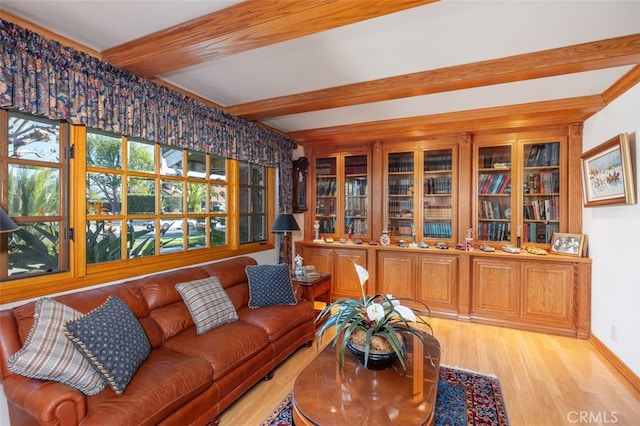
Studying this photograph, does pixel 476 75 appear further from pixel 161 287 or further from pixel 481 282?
pixel 161 287

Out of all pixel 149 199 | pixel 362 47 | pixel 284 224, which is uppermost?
pixel 362 47

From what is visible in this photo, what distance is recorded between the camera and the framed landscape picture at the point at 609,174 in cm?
248

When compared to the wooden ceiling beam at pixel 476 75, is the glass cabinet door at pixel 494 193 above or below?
below

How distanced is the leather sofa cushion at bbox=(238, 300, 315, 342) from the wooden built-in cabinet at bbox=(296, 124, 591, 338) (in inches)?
63.7

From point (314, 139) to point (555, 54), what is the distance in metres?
3.05

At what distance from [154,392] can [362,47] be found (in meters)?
2.49

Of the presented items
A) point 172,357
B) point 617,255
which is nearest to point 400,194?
point 617,255

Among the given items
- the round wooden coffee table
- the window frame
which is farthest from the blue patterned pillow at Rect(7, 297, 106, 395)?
the round wooden coffee table

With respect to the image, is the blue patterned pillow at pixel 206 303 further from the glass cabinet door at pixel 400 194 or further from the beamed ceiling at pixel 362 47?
the glass cabinet door at pixel 400 194

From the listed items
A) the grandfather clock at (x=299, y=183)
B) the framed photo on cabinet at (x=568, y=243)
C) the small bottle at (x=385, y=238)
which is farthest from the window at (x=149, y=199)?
the framed photo on cabinet at (x=568, y=243)

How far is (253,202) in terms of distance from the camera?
4.13m

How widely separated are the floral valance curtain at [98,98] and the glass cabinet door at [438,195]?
261 centimetres

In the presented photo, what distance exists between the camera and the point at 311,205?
16.1ft

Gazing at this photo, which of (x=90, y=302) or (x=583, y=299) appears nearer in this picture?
(x=90, y=302)
